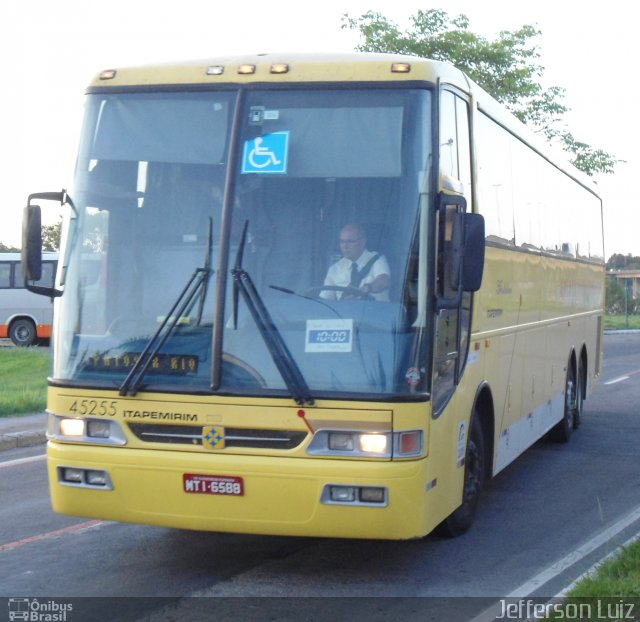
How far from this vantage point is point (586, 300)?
14.8 metres

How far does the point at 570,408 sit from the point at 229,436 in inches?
309

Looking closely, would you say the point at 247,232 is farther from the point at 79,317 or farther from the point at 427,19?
the point at 427,19

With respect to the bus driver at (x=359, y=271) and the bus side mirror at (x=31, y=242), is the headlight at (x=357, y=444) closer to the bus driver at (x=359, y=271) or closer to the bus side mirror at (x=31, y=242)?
the bus driver at (x=359, y=271)

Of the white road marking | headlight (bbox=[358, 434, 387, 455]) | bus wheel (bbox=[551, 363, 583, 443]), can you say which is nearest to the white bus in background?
the white road marking

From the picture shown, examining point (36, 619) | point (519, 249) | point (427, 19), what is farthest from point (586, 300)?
point (427, 19)

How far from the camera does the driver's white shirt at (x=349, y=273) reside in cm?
665

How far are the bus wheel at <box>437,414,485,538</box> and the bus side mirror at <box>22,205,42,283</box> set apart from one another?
10.2 ft

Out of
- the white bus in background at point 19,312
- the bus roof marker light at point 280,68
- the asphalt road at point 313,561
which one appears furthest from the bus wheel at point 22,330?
the bus roof marker light at point 280,68

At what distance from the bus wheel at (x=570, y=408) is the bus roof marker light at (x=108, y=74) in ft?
24.4

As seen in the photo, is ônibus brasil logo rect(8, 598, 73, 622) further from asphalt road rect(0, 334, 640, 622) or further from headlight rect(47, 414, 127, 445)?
headlight rect(47, 414, 127, 445)

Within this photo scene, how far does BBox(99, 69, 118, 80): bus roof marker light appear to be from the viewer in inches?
287

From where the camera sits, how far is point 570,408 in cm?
1366

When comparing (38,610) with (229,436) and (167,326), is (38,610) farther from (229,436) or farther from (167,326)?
(167,326)

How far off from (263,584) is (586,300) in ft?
29.1
